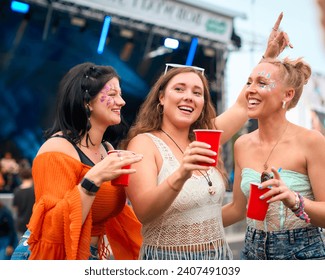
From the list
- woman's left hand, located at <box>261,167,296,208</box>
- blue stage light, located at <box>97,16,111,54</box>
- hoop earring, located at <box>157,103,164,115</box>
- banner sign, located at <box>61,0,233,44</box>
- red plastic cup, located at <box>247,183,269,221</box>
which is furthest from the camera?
blue stage light, located at <box>97,16,111,54</box>

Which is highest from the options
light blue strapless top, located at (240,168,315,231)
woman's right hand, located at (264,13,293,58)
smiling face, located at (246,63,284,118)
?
woman's right hand, located at (264,13,293,58)

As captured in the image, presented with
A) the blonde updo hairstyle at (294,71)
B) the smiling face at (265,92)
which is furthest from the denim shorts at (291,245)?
the blonde updo hairstyle at (294,71)

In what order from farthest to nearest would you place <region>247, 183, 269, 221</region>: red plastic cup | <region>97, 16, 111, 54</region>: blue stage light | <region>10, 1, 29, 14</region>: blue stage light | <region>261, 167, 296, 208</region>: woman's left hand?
<region>97, 16, 111, 54</region>: blue stage light < <region>10, 1, 29, 14</region>: blue stage light < <region>247, 183, 269, 221</region>: red plastic cup < <region>261, 167, 296, 208</region>: woman's left hand

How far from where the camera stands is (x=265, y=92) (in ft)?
7.94

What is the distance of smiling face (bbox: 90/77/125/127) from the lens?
2475 millimetres

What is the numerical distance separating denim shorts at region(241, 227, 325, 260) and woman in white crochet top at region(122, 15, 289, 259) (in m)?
0.19

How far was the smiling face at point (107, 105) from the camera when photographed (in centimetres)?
247

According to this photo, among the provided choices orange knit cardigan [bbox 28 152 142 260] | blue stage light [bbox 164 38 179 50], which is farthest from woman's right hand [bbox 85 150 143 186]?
blue stage light [bbox 164 38 179 50]

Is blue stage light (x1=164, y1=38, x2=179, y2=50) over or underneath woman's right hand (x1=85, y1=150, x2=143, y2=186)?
over

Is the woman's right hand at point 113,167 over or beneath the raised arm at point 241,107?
beneath

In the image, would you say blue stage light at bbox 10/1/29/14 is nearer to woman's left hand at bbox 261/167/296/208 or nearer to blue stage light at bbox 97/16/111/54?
blue stage light at bbox 97/16/111/54

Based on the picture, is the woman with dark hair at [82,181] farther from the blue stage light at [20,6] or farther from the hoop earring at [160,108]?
A: the blue stage light at [20,6]

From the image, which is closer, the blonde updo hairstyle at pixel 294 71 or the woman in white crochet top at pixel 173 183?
the woman in white crochet top at pixel 173 183
